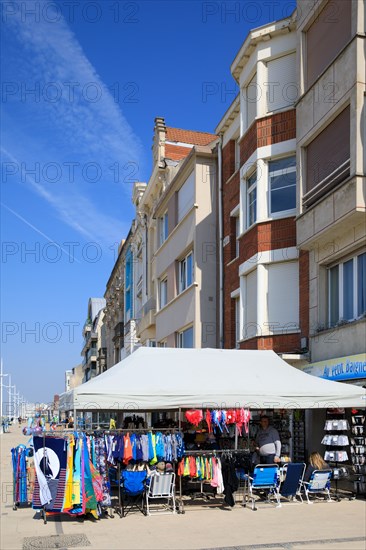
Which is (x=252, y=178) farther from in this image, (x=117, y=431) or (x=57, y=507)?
(x=57, y=507)

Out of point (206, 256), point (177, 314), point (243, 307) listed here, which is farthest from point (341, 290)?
point (177, 314)

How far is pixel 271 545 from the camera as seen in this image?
894cm

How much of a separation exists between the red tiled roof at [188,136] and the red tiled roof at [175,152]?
623mm

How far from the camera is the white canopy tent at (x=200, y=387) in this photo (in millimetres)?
11711

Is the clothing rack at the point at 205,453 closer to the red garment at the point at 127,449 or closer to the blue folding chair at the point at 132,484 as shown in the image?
the blue folding chair at the point at 132,484

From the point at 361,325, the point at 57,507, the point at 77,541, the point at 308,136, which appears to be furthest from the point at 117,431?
the point at 308,136

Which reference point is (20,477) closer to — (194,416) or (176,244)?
(194,416)

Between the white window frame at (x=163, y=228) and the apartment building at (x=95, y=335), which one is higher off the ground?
the white window frame at (x=163, y=228)

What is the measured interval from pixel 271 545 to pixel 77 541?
9.26ft

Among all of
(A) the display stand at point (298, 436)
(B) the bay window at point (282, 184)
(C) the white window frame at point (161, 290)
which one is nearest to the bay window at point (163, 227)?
(C) the white window frame at point (161, 290)

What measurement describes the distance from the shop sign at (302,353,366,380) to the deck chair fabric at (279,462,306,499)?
2518 mm

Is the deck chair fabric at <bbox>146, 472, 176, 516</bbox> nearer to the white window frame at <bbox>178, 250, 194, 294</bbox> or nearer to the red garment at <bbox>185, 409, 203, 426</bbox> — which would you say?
the red garment at <bbox>185, 409, 203, 426</bbox>

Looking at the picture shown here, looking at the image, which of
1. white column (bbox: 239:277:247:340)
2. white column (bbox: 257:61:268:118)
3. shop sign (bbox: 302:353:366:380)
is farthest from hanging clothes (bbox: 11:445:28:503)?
white column (bbox: 257:61:268:118)

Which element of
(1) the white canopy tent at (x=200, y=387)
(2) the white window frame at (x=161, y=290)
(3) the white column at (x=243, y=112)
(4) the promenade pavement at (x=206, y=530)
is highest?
(3) the white column at (x=243, y=112)
